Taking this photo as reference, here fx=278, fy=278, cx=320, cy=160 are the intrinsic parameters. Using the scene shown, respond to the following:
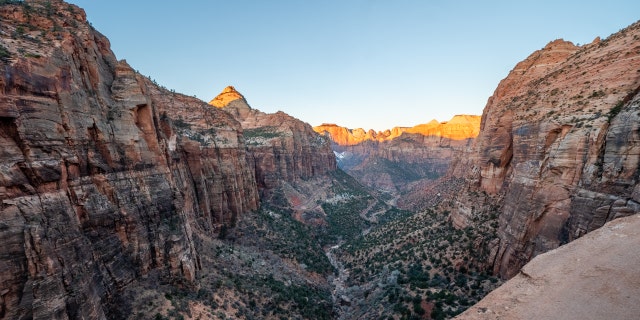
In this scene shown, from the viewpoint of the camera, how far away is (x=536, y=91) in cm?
3044

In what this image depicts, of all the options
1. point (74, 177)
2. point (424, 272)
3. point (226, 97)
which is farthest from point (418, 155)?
point (74, 177)

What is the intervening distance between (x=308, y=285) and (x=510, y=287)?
28.3 meters

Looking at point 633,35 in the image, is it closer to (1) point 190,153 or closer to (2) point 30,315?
(2) point 30,315

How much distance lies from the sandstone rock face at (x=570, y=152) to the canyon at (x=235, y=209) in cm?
13

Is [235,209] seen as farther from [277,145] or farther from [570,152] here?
[570,152]

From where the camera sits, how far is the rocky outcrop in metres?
67.6

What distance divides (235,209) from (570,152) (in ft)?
A: 131

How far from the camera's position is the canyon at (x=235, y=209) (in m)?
13.0

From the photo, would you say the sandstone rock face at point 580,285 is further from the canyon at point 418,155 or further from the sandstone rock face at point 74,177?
the canyon at point 418,155

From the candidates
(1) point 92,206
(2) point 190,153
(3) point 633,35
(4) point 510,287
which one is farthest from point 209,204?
(3) point 633,35

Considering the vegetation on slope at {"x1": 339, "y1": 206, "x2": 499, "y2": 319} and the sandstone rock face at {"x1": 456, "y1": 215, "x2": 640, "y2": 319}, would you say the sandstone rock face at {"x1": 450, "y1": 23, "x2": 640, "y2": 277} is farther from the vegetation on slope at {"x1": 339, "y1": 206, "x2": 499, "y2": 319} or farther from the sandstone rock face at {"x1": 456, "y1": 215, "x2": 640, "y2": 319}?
the sandstone rock face at {"x1": 456, "y1": 215, "x2": 640, "y2": 319}

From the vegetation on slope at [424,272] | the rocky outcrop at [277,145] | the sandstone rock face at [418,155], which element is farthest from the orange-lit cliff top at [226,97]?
the sandstone rock face at [418,155]

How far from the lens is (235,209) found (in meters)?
43.5

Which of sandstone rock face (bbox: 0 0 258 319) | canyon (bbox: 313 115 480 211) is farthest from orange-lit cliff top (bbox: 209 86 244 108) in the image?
sandstone rock face (bbox: 0 0 258 319)
